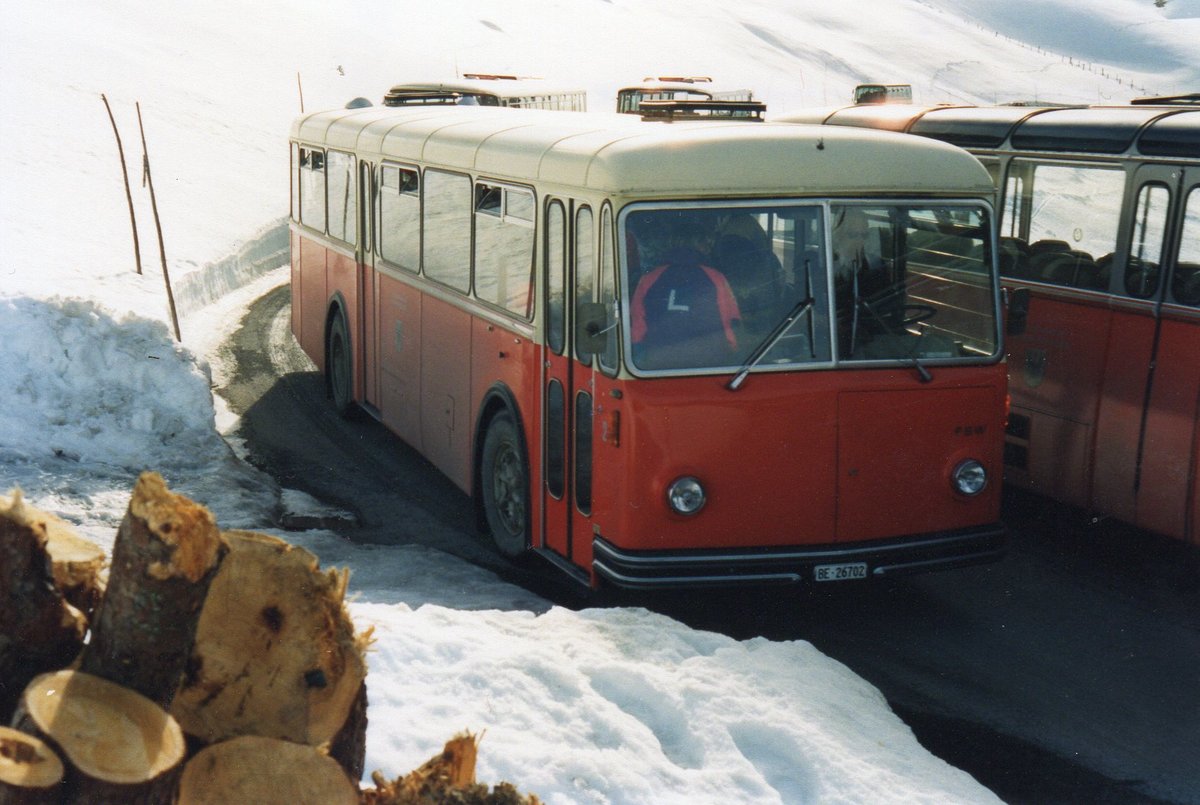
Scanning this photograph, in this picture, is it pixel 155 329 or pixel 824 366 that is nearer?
pixel 824 366

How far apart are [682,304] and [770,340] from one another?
1.68 feet

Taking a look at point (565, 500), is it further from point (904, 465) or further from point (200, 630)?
point (200, 630)

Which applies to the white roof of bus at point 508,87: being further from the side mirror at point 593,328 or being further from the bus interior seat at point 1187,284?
the side mirror at point 593,328

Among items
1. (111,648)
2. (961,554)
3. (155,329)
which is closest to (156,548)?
(111,648)

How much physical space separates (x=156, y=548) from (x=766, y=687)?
126 inches

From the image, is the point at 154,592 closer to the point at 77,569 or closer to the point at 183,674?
the point at 183,674

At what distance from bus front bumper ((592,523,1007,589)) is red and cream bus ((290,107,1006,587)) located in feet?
0.04

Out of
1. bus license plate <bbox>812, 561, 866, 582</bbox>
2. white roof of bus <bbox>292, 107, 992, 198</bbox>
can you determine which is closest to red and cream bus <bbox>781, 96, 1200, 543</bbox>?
white roof of bus <bbox>292, 107, 992, 198</bbox>

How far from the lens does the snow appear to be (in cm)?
587

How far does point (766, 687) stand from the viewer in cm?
660

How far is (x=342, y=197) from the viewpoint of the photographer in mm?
13836

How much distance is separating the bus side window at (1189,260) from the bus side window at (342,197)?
7028mm

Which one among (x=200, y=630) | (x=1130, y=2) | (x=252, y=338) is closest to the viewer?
(x=200, y=630)

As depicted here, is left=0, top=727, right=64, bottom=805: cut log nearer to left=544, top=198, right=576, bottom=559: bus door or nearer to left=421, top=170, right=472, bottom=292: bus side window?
left=544, top=198, right=576, bottom=559: bus door
